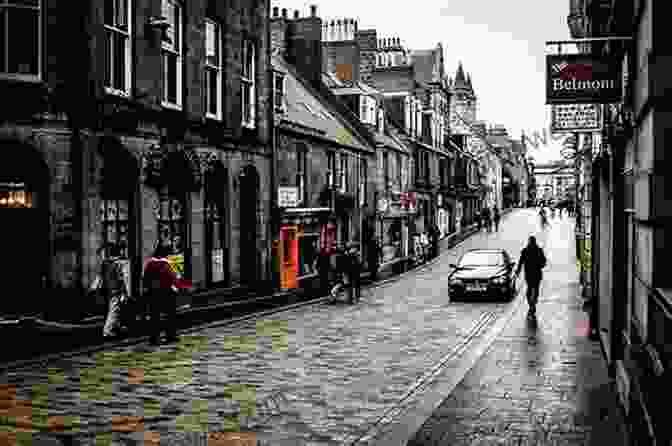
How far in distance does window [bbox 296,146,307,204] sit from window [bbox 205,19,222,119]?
7.78m

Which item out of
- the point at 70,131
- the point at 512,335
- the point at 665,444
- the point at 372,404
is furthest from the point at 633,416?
the point at 70,131

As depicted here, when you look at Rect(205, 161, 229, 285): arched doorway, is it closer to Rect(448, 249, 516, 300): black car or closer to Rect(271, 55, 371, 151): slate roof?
Rect(448, 249, 516, 300): black car

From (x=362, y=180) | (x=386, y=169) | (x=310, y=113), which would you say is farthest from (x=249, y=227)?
(x=386, y=169)

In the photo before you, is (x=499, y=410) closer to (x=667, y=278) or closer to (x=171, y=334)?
(x=667, y=278)

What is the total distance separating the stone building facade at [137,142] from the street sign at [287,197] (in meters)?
0.74

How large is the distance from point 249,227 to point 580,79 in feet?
54.5

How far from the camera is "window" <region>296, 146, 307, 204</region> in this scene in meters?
31.3

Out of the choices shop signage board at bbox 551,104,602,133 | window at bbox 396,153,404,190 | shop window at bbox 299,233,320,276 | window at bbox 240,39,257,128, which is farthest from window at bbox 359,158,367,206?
shop signage board at bbox 551,104,602,133

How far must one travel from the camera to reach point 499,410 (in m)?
9.93

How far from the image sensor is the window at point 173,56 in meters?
20.8

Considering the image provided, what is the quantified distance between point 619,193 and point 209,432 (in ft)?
21.1

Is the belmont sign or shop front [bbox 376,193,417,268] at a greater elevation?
the belmont sign

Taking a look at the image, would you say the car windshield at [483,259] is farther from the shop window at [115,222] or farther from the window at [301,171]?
the shop window at [115,222]

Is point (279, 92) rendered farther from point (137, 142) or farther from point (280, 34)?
point (280, 34)
